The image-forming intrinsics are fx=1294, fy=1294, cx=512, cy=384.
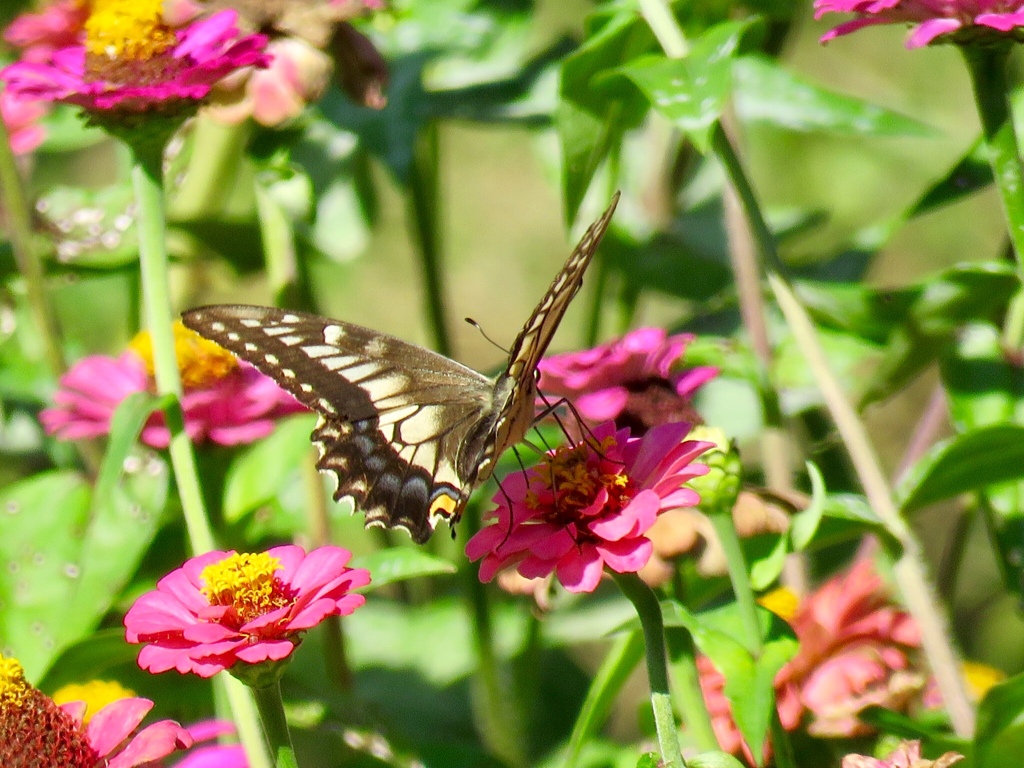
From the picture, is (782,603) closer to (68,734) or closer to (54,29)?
(68,734)

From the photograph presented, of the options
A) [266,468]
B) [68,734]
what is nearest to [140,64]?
[266,468]

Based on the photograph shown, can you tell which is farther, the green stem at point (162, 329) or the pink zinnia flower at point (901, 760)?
the green stem at point (162, 329)

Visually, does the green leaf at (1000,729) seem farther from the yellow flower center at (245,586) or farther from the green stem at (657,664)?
the yellow flower center at (245,586)

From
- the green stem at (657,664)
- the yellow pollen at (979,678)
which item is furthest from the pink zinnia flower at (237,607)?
the yellow pollen at (979,678)

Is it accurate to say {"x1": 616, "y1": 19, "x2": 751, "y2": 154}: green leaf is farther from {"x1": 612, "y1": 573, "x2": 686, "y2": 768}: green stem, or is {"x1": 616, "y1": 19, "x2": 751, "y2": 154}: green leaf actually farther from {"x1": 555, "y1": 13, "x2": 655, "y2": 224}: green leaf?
{"x1": 612, "y1": 573, "x2": 686, "y2": 768}: green stem

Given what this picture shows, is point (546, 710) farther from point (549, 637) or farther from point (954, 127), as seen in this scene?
point (954, 127)

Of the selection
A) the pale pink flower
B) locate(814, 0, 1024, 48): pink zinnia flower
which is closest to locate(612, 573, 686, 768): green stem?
locate(814, 0, 1024, 48): pink zinnia flower

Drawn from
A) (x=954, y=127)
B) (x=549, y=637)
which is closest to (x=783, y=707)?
(x=549, y=637)
